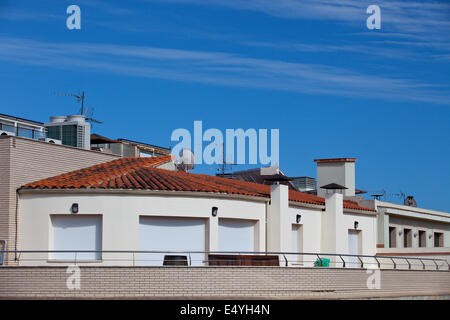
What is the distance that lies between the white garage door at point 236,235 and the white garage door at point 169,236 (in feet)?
3.13

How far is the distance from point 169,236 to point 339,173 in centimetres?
1916

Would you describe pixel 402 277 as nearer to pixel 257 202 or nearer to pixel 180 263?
pixel 257 202

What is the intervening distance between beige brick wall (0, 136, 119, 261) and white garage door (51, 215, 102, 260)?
5.34 feet

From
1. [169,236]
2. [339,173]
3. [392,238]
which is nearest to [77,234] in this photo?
[169,236]

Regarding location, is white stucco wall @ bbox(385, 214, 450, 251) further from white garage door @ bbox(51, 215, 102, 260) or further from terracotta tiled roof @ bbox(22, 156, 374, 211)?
white garage door @ bbox(51, 215, 102, 260)

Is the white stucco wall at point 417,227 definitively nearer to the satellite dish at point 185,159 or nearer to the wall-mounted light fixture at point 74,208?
the satellite dish at point 185,159

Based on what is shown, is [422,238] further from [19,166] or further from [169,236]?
[19,166]

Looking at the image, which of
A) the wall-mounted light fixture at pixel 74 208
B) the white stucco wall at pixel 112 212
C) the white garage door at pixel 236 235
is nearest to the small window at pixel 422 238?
the white garage door at pixel 236 235
